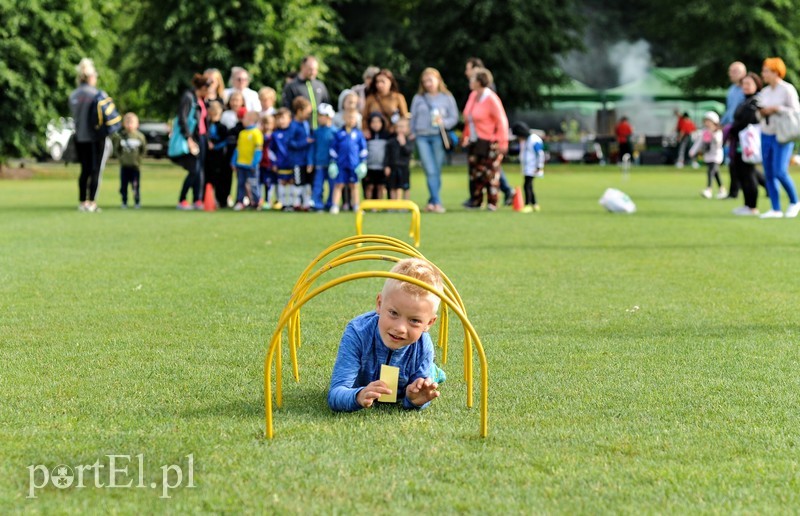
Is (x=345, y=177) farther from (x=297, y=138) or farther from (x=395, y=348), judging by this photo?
(x=395, y=348)

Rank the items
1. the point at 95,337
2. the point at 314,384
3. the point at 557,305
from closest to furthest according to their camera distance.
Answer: the point at 314,384 → the point at 95,337 → the point at 557,305

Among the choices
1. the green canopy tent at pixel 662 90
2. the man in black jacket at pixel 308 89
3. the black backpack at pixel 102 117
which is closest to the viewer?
the black backpack at pixel 102 117

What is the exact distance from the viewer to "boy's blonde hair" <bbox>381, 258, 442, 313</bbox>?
219 inches

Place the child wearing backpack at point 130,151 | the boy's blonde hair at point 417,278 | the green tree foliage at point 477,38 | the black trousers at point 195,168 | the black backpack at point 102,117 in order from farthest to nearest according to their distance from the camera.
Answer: the green tree foliage at point 477,38 < the child wearing backpack at point 130,151 < the black trousers at point 195,168 < the black backpack at point 102,117 < the boy's blonde hair at point 417,278

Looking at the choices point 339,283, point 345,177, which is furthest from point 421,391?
point 345,177

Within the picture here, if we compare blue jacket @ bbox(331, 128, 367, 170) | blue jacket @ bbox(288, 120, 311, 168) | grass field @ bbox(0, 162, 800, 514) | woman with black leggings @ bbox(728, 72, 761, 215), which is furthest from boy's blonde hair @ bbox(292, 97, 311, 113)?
woman with black leggings @ bbox(728, 72, 761, 215)

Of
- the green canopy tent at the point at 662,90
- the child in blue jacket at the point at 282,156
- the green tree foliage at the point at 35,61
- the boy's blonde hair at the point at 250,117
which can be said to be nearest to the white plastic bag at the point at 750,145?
the child in blue jacket at the point at 282,156

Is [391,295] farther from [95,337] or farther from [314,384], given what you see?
[95,337]

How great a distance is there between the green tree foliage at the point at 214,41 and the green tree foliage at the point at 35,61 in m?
3.18

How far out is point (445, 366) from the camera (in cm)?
719

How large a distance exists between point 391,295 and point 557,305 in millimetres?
4153

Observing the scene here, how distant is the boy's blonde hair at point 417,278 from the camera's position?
219 inches

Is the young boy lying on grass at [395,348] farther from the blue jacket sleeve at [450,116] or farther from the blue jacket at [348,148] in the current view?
the blue jacket sleeve at [450,116]

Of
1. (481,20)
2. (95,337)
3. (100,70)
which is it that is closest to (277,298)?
(95,337)
